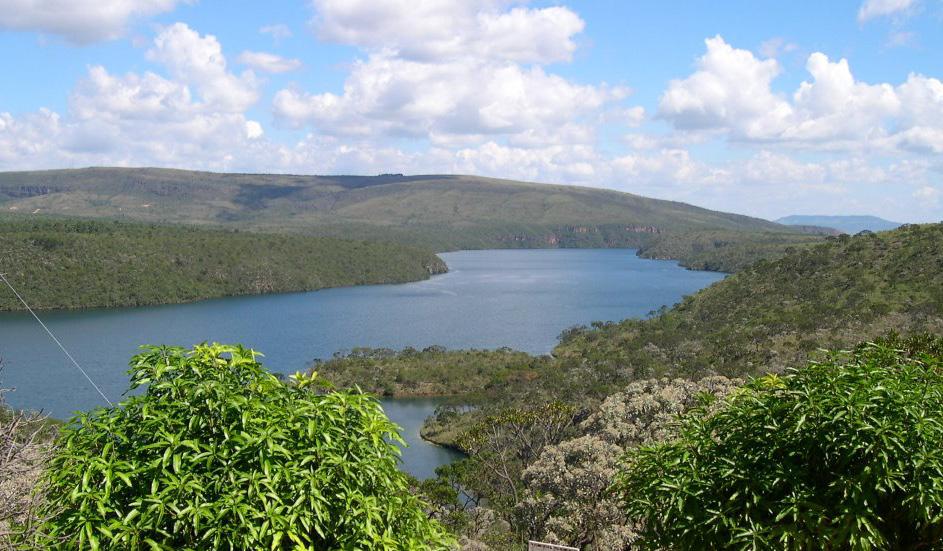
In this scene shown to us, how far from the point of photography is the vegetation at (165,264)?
124 meters

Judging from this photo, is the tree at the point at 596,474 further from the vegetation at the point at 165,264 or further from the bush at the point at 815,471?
the vegetation at the point at 165,264

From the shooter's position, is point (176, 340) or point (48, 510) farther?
point (176, 340)

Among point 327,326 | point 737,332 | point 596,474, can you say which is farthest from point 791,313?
point 327,326

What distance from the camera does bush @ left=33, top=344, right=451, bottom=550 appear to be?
649 cm

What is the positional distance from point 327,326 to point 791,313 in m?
68.2

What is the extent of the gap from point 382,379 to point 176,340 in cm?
3327

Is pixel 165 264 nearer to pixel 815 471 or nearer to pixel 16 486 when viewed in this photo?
pixel 16 486

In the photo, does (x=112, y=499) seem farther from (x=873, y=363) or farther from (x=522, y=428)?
(x=522, y=428)

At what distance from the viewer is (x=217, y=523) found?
645cm

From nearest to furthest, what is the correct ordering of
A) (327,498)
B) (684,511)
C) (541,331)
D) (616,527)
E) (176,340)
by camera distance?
(327,498)
(684,511)
(616,527)
(176,340)
(541,331)

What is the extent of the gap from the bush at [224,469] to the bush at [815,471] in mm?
3370

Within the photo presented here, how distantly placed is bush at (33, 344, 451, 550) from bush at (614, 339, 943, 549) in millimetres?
3370

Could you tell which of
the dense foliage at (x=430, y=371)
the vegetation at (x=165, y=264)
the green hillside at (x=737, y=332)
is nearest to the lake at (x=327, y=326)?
the dense foliage at (x=430, y=371)

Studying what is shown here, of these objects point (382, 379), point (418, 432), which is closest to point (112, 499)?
point (418, 432)
